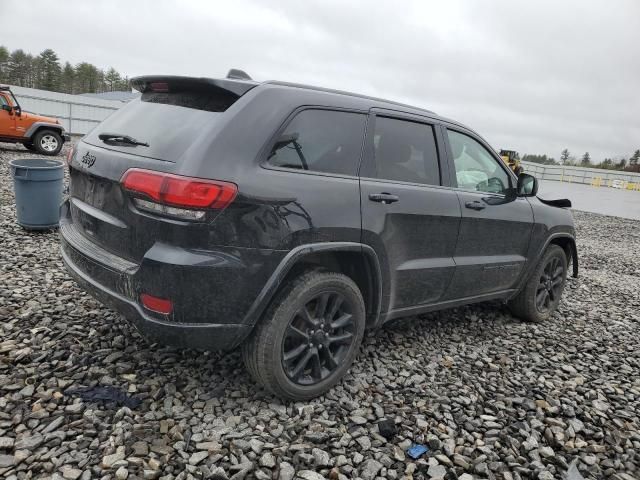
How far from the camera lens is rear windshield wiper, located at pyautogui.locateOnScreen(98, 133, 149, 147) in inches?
102

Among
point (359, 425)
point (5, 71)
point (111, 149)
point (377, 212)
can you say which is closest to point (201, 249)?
point (111, 149)

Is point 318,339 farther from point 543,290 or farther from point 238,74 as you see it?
point 543,290

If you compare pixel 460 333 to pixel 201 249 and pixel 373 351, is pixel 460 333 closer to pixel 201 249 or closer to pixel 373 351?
pixel 373 351

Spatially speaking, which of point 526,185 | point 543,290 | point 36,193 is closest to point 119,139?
point 526,185

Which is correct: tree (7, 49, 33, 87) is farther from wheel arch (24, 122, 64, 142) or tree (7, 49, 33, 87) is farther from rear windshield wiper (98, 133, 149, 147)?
rear windshield wiper (98, 133, 149, 147)

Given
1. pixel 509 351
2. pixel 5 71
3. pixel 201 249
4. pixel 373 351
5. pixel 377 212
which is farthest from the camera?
pixel 5 71

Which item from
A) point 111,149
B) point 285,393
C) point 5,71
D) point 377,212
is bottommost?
point 285,393

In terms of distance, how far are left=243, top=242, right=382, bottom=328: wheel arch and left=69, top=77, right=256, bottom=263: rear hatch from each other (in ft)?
1.50

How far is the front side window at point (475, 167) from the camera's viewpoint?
12.0 ft

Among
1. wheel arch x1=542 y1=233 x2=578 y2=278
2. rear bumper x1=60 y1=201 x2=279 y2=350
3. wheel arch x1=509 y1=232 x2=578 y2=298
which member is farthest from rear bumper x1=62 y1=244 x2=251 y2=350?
wheel arch x1=542 y1=233 x2=578 y2=278

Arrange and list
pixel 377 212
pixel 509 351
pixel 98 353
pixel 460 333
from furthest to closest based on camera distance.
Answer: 1. pixel 460 333
2. pixel 509 351
3. pixel 98 353
4. pixel 377 212

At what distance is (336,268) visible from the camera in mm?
2926

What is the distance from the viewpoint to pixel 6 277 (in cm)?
423

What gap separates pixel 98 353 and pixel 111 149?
1.37 metres
